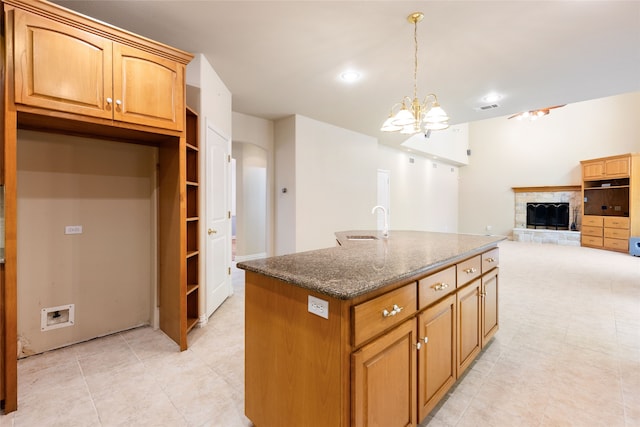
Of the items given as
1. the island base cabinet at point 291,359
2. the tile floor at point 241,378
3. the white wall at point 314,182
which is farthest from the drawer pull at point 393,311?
the white wall at point 314,182

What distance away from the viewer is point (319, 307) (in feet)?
3.94

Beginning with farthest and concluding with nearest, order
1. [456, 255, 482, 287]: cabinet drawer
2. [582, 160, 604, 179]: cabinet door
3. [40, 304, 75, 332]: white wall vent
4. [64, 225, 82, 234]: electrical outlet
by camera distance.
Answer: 1. [582, 160, 604, 179]: cabinet door
2. [64, 225, 82, 234]: electrical outlet
3. [40, 304, 75, 332]: white wall vent
4. [456, 255, 482, 287]: cabinet drawer

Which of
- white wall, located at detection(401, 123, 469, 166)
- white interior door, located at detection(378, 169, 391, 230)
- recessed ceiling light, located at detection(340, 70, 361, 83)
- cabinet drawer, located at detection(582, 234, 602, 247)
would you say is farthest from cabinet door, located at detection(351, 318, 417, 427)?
cabinet drawer, located at detection(582, 234, 602, 247)

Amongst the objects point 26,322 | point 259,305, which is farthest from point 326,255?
point 26,322

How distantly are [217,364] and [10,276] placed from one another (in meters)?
1.42

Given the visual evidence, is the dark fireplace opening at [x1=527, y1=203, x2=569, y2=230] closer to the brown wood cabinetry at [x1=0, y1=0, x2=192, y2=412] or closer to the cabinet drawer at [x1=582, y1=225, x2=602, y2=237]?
the cabinet drawer at [x1=582, y1=225, x2=602, y2=237]

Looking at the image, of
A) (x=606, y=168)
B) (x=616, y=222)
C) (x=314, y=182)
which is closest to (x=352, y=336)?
(x=314, y=182)

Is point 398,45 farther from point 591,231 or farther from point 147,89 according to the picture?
point 591,231

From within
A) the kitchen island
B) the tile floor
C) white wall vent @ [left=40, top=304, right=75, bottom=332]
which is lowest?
the tile floor

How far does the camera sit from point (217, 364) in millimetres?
2273

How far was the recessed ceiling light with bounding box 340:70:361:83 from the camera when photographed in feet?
10.9

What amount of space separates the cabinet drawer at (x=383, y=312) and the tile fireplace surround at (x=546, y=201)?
9.63 meters

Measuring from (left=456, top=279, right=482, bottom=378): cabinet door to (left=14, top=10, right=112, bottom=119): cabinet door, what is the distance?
2.73m

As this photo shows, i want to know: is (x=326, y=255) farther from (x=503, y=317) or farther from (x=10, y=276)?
(x=503, y=317)
